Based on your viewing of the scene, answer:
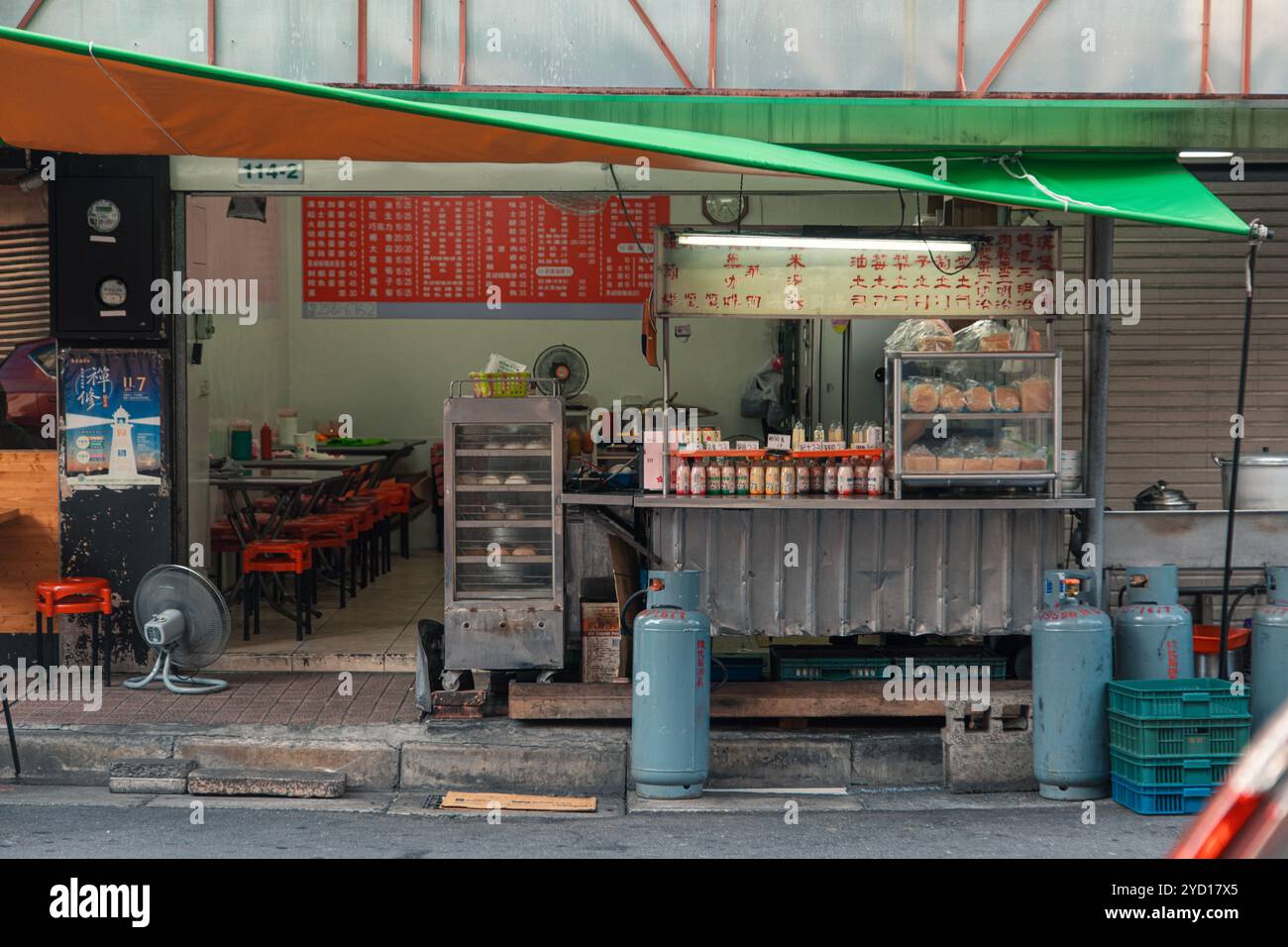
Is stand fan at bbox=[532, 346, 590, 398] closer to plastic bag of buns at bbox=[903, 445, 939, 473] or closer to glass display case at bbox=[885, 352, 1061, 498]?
glass display case at bbox=[885, 352, 1061, 498]

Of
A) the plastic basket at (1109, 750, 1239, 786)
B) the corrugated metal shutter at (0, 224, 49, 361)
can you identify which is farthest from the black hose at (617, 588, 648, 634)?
the corrugated metal shutter at (0, 224, 49, 361)

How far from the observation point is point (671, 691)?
799cm

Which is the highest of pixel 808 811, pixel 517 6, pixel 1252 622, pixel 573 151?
pixel 517 6

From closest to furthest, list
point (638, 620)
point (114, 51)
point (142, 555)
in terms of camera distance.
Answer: point (114, 51), point (638, 620), point (142, 555)

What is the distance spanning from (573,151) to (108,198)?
3.96 metres

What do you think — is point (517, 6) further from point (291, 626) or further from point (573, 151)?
point (291, 626)

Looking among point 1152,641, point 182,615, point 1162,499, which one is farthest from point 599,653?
point 1162,499

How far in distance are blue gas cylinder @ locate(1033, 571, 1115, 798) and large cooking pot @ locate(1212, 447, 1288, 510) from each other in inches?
75.1

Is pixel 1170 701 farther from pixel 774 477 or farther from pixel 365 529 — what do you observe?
pixel 365 529

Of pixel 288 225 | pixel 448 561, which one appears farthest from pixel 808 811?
pixel 288 225

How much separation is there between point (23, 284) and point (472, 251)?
20.1 feet

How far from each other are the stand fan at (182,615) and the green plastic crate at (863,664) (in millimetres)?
3648

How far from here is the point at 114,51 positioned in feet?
22.2

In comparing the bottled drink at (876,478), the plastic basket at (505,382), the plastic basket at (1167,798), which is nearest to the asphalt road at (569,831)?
the plastic basket at (1167,798)
